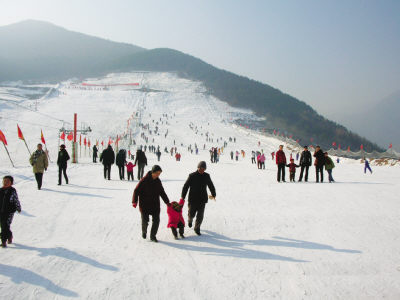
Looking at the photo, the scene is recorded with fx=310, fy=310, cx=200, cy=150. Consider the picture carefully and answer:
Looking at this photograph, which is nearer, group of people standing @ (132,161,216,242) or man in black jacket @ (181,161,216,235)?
group of people standing @ (132,161,216,242)

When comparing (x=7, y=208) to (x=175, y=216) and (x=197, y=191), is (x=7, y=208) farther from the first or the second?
(x=197, y=191)

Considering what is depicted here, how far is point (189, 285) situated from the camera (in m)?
3.43

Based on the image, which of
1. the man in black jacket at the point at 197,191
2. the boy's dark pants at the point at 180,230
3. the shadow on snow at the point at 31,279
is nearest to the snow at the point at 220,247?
the shadow on snow at the point at 31,279

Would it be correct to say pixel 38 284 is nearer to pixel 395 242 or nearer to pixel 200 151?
pixel 395 242

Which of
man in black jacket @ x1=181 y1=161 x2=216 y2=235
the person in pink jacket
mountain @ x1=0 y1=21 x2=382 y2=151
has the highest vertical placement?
mountain @ x1=0 y1=21 x2=382 y2=151

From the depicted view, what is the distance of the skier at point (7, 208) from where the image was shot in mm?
4492

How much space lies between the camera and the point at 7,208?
457cm

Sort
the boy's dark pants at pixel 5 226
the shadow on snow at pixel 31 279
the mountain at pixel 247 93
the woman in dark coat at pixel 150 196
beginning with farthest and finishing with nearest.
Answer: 1. the mountain at pixel 247 93
2. the woman in dark coat at pixel 150 196
3. the boy's dark pants at pixel 5 226
4. the shadow on snow at pixel 31 279

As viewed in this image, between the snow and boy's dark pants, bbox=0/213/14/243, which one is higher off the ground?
boy's dark pants, bbox=0/213/14/243

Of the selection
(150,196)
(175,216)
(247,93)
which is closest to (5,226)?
(150,196)

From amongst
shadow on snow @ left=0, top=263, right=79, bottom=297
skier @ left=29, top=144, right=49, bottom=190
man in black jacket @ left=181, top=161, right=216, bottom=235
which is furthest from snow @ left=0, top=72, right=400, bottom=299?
skier @ left=29, top=144, right=49, bottom=190

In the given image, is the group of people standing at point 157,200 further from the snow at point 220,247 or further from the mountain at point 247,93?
the mountain at point 247,93

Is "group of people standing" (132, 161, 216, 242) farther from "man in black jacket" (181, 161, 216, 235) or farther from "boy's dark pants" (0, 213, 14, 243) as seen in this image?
"boy's dark pants" (0, 213, 14, 243)

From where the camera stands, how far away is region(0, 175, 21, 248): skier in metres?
4.49
